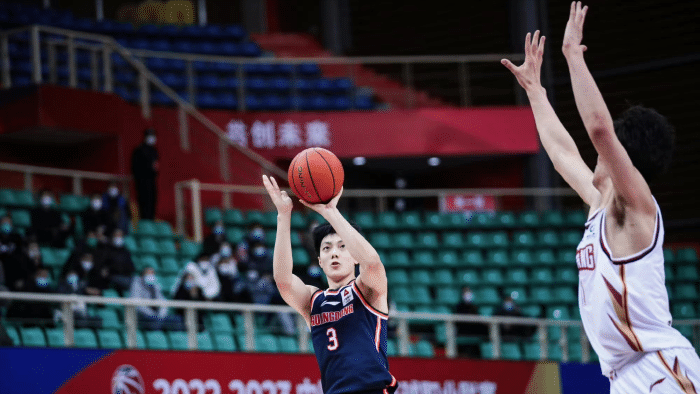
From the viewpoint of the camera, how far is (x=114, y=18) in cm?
2208

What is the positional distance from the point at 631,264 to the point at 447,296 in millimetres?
11385

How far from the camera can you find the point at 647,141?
3104 mm

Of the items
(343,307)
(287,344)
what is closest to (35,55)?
(287,344)

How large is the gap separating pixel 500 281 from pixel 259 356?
255 inches

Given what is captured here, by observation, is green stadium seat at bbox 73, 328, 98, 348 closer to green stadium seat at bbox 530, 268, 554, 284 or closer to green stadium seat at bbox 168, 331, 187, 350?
green stadium seat at bbox 168, 331, 187, 350

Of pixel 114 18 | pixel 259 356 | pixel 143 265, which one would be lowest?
pixel 259 356

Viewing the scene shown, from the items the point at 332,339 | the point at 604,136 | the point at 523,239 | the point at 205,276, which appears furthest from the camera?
the point at 523,239

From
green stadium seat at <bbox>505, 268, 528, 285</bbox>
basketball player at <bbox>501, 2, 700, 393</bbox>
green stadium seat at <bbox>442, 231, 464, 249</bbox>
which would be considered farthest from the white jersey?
green stadium seat at <bbox>442, 231, 464, 249</bbox>

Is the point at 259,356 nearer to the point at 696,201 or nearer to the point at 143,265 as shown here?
the point at 143,265

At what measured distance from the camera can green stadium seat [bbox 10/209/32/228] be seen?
12.1 meters

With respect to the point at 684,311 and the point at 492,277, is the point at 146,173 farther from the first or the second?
the point at 684,311

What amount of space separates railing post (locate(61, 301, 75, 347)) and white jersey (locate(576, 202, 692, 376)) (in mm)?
6841

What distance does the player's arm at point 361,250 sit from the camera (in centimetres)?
391

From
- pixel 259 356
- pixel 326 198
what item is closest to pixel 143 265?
pixel 259 356
